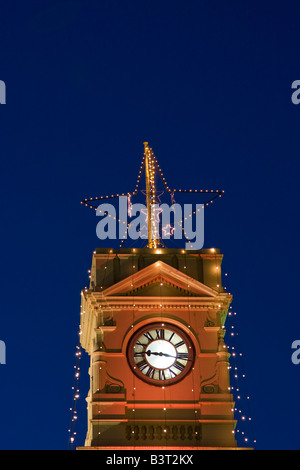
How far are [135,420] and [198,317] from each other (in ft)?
17.1

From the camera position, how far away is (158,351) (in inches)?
1832

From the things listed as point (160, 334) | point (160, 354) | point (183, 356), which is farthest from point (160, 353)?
point (183, 356)

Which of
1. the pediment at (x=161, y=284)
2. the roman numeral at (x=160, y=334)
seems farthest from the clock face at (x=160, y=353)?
the pediment at (x=161, y=284)

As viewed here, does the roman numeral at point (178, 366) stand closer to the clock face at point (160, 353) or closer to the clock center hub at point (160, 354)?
the clock face at point (160, 353)

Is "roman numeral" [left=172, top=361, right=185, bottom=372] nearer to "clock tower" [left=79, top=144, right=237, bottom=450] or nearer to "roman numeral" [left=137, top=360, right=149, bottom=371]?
"clock tower" [left=79, top=144, right=237, bottom=450]

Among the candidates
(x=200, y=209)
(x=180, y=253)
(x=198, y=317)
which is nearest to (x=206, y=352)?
(x=198, y=317)

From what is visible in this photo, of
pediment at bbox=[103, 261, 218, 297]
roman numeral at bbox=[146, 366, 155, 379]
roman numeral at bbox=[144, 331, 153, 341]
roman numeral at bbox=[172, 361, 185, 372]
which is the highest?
pediment at bbox=[103, 261, 218, 297]

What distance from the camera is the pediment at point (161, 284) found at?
47.8 m

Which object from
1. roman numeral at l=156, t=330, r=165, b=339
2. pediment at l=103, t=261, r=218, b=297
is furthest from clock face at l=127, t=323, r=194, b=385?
pediment at l=103, t=261, r=218, b=297

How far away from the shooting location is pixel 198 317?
47469mm

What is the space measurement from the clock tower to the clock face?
4cm

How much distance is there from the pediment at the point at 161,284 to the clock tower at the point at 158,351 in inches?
1.7

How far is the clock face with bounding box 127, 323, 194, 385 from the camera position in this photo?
46156 millimetres
